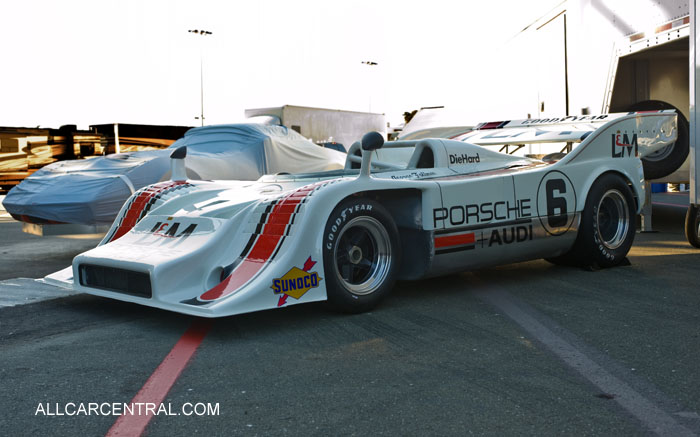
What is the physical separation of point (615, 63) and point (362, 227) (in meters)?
5.97

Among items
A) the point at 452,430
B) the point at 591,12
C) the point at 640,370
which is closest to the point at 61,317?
the point at 452,430

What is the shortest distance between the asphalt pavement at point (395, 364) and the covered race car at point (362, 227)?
226 mm

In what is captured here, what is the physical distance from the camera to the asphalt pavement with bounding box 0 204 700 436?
276 centimetres

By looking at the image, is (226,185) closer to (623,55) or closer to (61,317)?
(61,317)

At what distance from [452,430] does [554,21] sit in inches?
373

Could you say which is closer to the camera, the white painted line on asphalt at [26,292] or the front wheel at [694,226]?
the white painted line on asphalt at [26,292]

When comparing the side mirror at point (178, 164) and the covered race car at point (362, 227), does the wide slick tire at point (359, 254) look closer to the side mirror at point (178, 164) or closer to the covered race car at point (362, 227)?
the covered race car at point (362, 227)

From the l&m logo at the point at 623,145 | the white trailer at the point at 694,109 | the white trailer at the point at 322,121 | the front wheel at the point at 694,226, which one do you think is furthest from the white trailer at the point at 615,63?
the white trailer at the point at 322,121

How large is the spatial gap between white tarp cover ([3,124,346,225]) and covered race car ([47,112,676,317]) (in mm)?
1339

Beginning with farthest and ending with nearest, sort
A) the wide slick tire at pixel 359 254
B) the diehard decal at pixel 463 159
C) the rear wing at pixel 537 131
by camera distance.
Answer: the rear wing at pixel 537 131, the diehard decal at pixel 463 159, the wide slick tire at pixel 359 254

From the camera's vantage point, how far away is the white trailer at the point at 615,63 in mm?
8539

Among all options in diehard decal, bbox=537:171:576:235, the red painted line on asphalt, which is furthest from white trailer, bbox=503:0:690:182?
the red painted line on asphalt

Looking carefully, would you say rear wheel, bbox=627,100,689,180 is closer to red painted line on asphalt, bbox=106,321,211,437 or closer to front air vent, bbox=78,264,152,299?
red painted line on asphalt, bbox=106,321,211,437

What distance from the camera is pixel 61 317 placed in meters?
4.73
